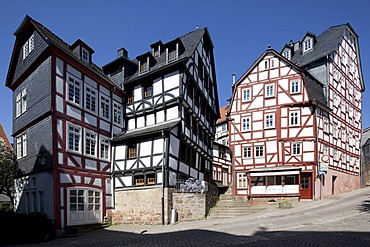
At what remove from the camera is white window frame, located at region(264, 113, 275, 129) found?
30.0 meters

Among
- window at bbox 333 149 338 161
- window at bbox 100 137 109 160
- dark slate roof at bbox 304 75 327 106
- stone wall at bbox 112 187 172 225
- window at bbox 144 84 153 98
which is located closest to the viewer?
stone wall at bbox 112 187 172 225

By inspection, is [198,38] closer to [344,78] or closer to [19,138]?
[19,138]

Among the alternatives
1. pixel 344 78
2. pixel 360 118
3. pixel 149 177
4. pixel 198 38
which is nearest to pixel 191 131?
pixel 149 177

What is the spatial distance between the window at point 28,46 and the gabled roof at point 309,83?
1809 centimetres

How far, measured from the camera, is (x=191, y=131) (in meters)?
23.5

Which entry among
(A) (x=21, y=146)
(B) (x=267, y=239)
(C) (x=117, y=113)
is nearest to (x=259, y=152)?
(C) (x=117, y=113)

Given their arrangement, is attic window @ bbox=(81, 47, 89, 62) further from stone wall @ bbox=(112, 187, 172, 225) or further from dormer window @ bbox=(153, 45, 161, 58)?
stone wall @ bbox=(112, 187, 172, 225)

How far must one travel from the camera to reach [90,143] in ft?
67.4

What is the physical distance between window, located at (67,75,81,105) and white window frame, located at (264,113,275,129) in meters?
17.0

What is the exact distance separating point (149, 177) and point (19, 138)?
29.4 ft

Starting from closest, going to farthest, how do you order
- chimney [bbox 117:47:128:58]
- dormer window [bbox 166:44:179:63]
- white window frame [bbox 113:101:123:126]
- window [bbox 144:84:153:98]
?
dormer window [bbox 166:44:179:63]
window [bbox 144:84:153:98]
white window frame [bbox 113:101:123:126]
chimney [bbox 117:47:128:58]

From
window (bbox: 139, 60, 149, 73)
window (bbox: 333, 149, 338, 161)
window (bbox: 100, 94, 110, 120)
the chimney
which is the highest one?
the chimney

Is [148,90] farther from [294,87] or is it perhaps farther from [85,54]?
[294,87]

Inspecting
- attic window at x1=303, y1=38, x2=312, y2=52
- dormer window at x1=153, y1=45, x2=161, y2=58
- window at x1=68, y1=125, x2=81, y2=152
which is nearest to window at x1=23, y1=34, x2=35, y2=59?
window at x1=68, y1=125, x2=81, y2=152
